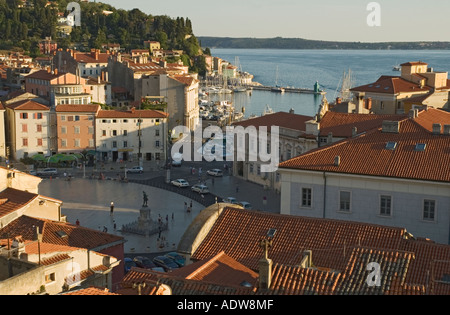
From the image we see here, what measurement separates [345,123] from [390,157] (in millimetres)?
9943

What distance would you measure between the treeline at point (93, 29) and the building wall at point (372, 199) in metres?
90.7

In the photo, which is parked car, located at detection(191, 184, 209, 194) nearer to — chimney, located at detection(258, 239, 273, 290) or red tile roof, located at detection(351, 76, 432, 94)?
red tile roof, located at detection(351, 76, 432, 94)

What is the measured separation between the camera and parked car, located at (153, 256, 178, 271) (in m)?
23.6

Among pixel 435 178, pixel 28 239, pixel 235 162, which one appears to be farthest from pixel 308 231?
pixel 235 162

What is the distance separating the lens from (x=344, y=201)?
19859mm

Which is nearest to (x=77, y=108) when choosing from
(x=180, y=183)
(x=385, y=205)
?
(x=180, y=183)

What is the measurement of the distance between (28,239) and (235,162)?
74.7ft

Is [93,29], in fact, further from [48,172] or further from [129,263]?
[129,263]

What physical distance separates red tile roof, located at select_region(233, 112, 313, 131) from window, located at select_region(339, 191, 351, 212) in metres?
15.0

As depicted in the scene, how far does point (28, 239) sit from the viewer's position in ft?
62.8

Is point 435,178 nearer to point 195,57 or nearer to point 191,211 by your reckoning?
point 191,211

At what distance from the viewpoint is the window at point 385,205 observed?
19234 mm

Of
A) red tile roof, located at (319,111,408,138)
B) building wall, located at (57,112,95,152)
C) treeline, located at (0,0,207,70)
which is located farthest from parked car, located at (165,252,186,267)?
treeline, located at (0,0,207,70)

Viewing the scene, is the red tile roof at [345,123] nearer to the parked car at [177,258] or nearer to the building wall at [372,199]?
the building wall at [372,199]
